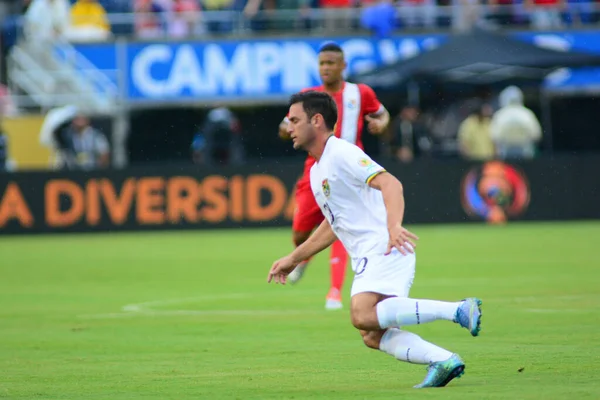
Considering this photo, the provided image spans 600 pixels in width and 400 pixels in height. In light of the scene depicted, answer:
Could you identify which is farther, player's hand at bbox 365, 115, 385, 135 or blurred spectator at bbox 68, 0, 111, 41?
blurred spectator at bbox 68, 0, 111, 41

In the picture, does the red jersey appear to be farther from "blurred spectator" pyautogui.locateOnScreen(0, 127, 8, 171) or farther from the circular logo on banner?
"blurred spectator" pyautogui.locateOnScreen(0, 127, 8, 171)

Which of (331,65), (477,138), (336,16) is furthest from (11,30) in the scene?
(331,65)

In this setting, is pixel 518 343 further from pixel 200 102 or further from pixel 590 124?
pixel 590 124

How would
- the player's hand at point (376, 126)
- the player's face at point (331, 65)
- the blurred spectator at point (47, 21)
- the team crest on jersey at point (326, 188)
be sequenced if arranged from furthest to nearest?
the blurred spectator at point (47, 21)
the player's hand at point (376, 126)
the player's face at point (331, 65)
the team crest on jersey at point (326, 188)

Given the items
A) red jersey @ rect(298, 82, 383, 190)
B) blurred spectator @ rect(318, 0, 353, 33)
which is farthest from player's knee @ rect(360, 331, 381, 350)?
Answer: blurred spectator @ rect(318, 0, 353, 33)

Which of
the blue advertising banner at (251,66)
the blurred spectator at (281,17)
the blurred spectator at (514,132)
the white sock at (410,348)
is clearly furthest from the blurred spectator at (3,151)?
the white sock at (410,348)

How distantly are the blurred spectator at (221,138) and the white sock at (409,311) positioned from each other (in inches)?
849

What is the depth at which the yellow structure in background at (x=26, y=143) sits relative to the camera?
94.4 ft

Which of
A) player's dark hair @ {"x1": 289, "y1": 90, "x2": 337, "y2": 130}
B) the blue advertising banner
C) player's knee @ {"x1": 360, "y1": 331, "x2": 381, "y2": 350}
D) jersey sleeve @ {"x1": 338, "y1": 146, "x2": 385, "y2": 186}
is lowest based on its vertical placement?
the blue advertising banner

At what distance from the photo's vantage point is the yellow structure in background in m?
28.8

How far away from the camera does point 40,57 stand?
93.9 ft

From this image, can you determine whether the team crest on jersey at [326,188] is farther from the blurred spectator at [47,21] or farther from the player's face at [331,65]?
the blurred spectator at [47,21]

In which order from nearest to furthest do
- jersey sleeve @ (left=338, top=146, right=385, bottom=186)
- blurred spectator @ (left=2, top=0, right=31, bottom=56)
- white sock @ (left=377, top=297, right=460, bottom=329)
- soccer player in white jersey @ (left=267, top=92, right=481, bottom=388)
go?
soccer player in white jersey @ (left=267, top=92, right=481, bottom=388) → white sock @ (left=377, top=297, right=460, bottom=329) → jersey sleeve @ (left=338, top=146, right=385, bottom=186) → blurred spectator @ (left=2, top=0, right=31, bottom=56)

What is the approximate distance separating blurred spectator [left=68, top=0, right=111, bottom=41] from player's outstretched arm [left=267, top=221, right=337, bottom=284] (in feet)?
68.7
